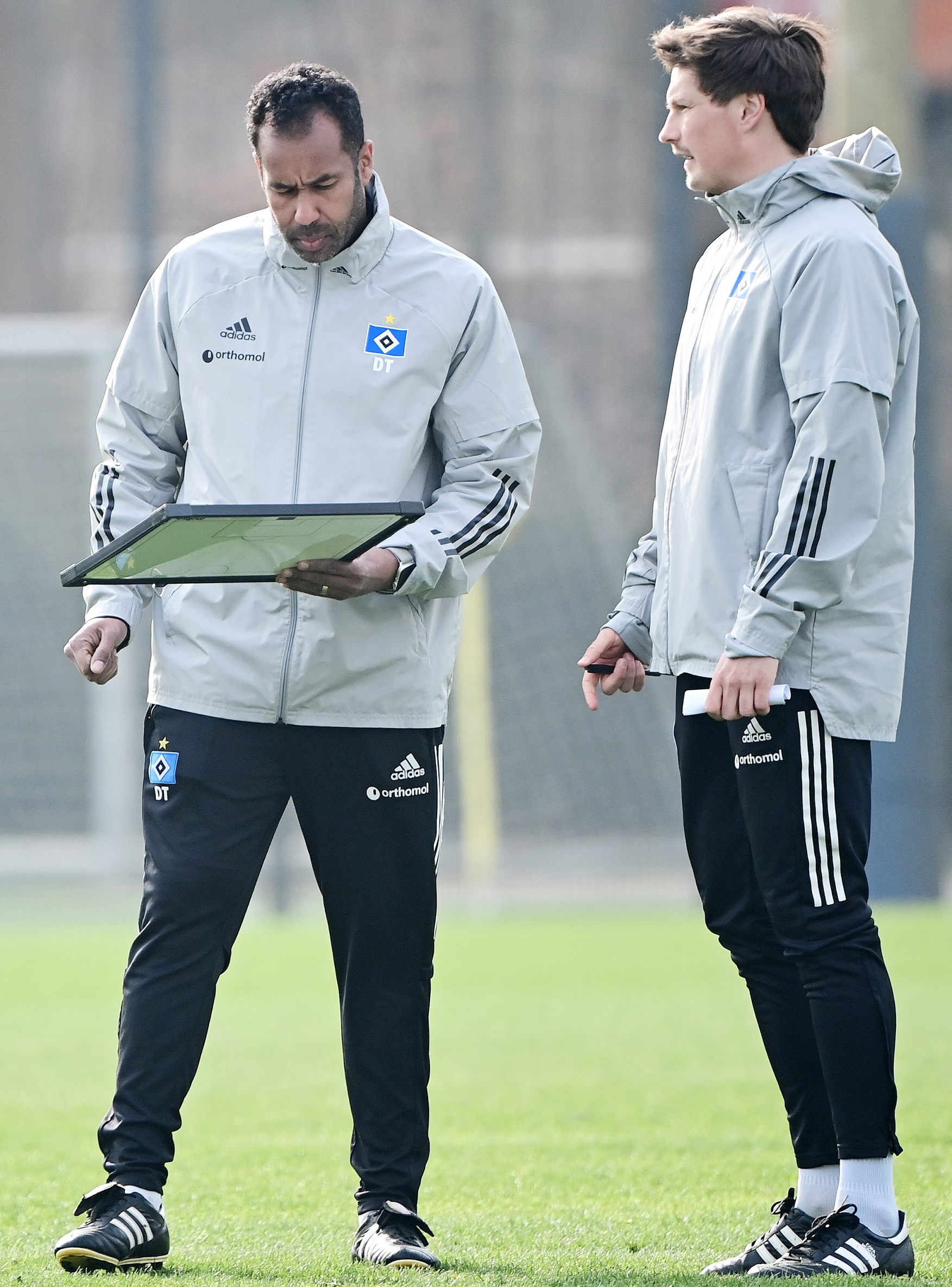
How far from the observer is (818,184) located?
9.27 ft

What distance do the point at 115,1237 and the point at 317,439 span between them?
4.07 ft

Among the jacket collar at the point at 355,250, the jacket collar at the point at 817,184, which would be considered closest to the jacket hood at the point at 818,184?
the jacket collar at the point at 817,184

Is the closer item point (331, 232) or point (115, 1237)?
point (115, 1237)

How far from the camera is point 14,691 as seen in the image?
9734 millimetres

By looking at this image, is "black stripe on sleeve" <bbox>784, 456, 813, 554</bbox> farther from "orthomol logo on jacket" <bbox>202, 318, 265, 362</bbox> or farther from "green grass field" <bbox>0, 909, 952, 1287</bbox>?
"green grass field" <bbox>0, 909, 952, 1287</bbox>

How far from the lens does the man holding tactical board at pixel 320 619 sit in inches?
114

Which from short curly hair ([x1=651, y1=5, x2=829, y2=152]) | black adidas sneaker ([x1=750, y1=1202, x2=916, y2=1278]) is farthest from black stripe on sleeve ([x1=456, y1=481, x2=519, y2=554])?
black adidas sneaker ([x1=750, y1=1202, x2=916, y2=1278])

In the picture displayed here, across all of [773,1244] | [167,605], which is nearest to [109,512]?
[167,605]

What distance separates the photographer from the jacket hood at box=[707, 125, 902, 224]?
283cm

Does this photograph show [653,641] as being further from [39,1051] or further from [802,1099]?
[39,1051]

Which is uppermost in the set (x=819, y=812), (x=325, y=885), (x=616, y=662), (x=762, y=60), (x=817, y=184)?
(x=762, y=60)

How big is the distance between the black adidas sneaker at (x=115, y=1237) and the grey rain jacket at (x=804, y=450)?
1.15 metres

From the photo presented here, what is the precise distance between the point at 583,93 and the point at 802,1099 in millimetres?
10071

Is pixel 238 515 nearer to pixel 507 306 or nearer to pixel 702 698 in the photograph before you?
pixel 702 698
